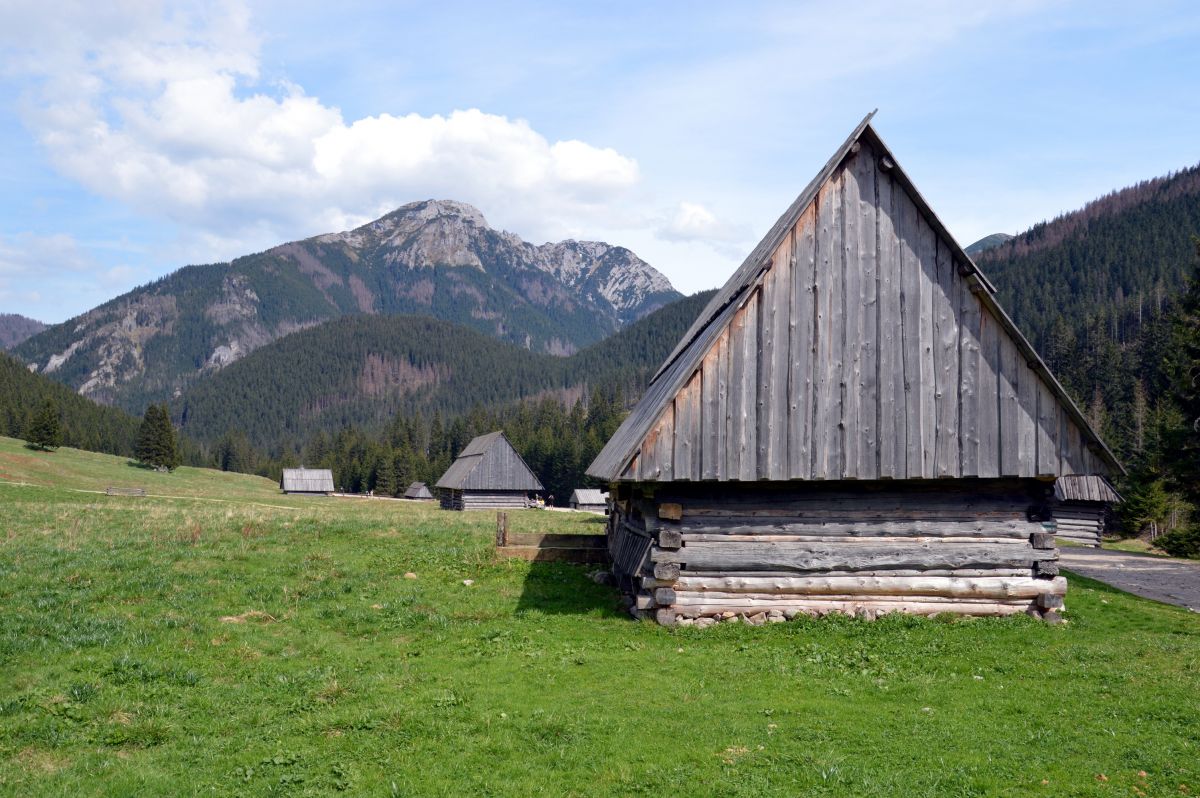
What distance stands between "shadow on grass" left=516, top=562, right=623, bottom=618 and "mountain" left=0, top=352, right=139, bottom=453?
402 ft

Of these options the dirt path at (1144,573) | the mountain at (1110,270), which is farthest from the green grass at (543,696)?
the mountain at (1110,270)

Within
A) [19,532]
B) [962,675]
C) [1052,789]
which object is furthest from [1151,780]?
[19,532]

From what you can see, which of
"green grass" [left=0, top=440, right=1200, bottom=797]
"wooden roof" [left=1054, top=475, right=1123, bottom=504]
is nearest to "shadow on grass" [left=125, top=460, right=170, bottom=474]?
"green grass" [left=0, top=440, right=1200, bottom=797]

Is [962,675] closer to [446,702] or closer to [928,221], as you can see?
[446,702]

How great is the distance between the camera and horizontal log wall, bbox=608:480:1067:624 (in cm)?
1459

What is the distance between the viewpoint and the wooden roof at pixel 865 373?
561 inches

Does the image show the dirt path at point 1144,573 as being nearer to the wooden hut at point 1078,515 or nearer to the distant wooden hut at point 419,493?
the wooden hut at point 1078,515

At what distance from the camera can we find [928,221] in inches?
593

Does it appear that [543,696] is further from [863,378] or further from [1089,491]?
[1089,491]

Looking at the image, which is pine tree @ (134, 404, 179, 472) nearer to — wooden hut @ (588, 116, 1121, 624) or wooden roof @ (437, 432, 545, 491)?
wooden roof @ (437, 432, 545, 491)

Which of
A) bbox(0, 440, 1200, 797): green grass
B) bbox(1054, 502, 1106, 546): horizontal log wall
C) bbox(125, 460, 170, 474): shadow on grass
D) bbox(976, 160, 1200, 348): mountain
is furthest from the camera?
bbox(976, 160, 1200, 348): mountain

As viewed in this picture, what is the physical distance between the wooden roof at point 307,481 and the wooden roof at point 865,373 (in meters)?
101

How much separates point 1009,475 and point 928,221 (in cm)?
512

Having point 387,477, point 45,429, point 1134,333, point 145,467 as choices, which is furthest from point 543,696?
point 1134,333
